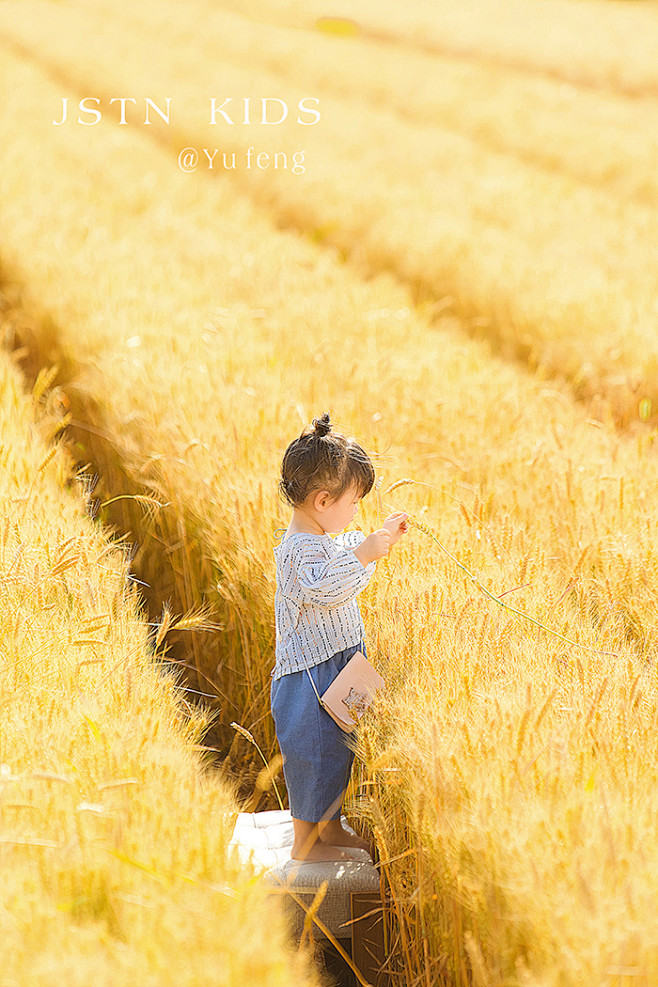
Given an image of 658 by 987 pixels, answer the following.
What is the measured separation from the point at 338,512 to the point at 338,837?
2.13 ft

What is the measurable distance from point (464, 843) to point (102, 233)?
427 centimetres

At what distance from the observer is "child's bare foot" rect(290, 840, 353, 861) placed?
1.86 metres

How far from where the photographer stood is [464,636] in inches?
69.9

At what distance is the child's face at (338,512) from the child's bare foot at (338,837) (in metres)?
0.59

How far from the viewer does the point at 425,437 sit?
Answer: 292 centimetres

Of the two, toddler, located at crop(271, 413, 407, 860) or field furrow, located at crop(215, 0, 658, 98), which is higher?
field furrow, located at crop(215, 0, 658, 98)

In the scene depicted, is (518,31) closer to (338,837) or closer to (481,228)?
(481,228)

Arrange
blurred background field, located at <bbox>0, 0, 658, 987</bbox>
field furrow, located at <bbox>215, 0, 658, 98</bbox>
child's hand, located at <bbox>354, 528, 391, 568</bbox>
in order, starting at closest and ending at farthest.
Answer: blurred background field, located at <bbox>0, 0, 658, 987</bbox> < child's hand, located at <bbox>354, 528, 391, 568</bbox> < field furrow, located at <bbox>215, 0, 658, 98</bbox>

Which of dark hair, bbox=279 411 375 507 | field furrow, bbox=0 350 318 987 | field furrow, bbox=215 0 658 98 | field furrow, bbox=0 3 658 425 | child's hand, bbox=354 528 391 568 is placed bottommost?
field furrow, bbox=0 350 318 987

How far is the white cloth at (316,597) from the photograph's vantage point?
1.88m

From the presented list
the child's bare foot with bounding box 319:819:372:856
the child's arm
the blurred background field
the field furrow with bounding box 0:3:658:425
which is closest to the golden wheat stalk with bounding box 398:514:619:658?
the blurred background field

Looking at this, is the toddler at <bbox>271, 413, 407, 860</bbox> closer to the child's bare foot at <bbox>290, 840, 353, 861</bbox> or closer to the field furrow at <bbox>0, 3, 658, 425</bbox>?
the child's bare foot at <bbox>290, 840, 353, 861</bbox>

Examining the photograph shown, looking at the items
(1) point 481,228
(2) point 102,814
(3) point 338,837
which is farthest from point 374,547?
(1) point 481,228

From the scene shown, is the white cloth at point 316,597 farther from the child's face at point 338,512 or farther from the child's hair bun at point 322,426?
the child's hair bun at point 322,426
